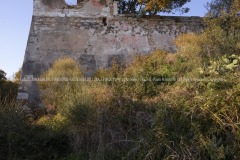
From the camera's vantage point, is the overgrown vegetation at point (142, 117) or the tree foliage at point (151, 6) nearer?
the overgrown vegetation at point (142, 117)

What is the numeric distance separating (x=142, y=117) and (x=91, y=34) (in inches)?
272

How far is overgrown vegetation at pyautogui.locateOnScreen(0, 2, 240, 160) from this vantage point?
21.0 ft

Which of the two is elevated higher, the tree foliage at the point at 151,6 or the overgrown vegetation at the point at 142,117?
the tree foliage at the point at 151,6

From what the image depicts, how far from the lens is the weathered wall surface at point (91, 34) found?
13.0 metres

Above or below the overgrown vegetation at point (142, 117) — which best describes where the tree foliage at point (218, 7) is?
above

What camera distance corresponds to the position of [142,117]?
7379 millimetres

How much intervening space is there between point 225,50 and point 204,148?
5105mm

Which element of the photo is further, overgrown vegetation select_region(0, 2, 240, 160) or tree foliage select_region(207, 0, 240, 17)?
tree foliage select_region(207, 0, 240, 17)

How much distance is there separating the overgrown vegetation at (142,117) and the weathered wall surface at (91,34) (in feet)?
7.15

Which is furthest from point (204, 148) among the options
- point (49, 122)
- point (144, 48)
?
point (144, 48)

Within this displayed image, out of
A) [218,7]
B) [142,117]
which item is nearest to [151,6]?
[218,7]

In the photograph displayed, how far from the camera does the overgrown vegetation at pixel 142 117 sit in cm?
639

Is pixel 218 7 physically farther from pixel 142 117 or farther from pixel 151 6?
pixel 142 117

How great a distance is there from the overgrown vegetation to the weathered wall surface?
218 centimetres
